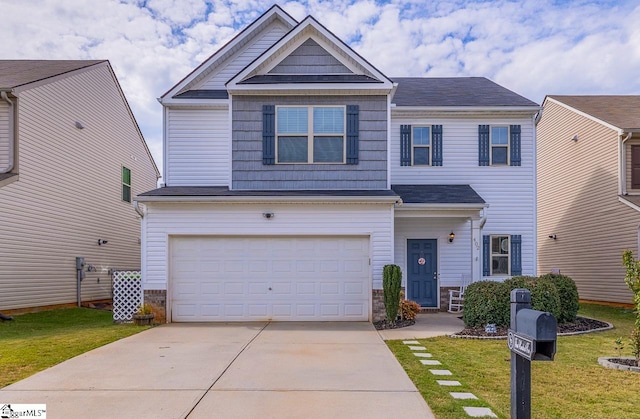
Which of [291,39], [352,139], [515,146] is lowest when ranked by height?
[352,139]

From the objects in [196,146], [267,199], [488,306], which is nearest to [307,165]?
[267,199]

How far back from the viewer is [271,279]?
38.6ft

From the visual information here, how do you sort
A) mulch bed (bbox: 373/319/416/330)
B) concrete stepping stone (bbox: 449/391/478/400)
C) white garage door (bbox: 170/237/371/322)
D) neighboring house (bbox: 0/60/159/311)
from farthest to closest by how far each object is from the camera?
neighboring house (bbox: 0/60/159/311) < white garage door (bbox: 170/237/371/322) < mulch bed (bbox: 373/319/416/330) < concrete stepping stone (bbox: 449/391/478/400)

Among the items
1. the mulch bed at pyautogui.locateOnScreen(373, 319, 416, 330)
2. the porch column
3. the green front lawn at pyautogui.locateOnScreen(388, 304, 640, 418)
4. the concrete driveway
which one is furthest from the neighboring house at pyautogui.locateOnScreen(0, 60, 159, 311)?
the porch column

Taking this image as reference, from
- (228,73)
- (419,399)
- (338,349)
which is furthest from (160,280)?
(419,399)

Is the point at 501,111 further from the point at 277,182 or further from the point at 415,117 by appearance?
the point at 277,182

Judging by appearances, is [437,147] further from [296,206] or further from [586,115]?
[586,115]

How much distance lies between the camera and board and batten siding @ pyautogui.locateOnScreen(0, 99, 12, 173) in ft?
41.9

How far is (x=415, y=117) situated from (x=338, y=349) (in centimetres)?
867

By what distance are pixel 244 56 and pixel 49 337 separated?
30.5ft

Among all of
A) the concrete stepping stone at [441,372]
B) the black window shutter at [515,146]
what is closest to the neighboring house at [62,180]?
the concrete stepping stone at [441,372]

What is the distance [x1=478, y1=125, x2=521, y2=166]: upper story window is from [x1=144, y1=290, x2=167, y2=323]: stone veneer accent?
9.72 metres

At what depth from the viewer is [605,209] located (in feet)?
52.5

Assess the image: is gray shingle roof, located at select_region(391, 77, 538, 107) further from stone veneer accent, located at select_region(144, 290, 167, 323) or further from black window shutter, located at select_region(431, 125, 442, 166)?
stone veneer accent, located at select_region(144, 290, 167, 323)
